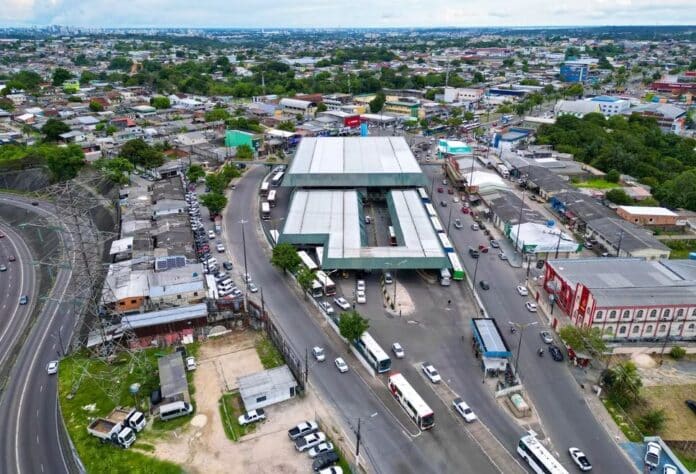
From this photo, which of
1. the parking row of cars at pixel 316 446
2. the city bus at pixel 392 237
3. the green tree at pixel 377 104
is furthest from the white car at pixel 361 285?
the green tree at pixel 377 104

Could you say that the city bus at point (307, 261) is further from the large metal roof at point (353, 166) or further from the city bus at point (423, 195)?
the city bus at point (423, 195)

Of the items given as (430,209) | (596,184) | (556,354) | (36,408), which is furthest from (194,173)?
(596,184)

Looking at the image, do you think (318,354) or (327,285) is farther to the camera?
(327,285)

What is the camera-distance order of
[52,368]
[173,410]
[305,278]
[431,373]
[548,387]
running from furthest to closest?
[305,278]
[52,368]
[431,373]
[548,387]
[173,410]

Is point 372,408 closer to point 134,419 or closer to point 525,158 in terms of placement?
point 134,419

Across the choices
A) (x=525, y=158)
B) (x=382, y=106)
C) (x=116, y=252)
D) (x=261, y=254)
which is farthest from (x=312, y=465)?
(x=382, y=106)

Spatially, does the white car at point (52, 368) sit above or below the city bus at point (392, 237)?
below

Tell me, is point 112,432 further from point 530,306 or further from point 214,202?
point 214,202

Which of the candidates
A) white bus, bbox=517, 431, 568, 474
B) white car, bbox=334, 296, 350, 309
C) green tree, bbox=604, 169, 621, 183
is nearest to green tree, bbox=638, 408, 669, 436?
white bus, bbox=517, 431, 568, 474
